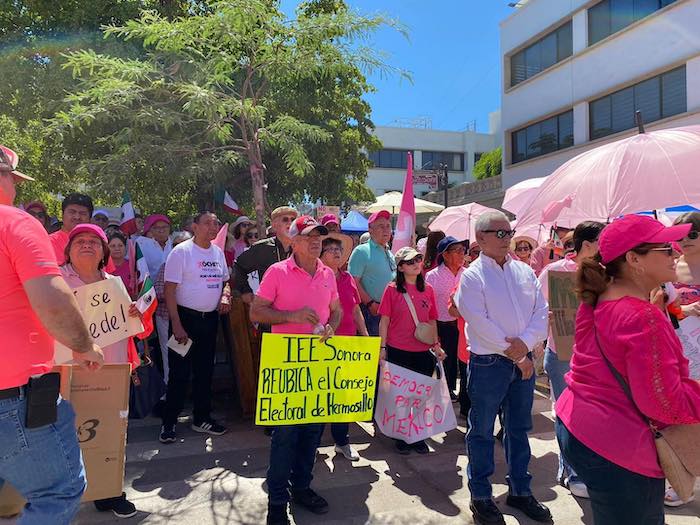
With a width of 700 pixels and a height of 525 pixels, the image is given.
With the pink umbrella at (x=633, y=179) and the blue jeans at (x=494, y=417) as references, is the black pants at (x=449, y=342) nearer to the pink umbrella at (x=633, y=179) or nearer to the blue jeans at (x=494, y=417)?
the pink umbrella at (x=633, y=179)

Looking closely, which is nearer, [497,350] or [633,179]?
[497,350]

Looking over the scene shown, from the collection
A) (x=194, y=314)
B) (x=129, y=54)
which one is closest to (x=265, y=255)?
(x=194, y=314)

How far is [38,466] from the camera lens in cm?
209

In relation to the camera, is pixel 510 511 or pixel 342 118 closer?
pixel 510 511

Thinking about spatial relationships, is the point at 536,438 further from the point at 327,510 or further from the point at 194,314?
the point at 194,314

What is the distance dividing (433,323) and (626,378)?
277 cm

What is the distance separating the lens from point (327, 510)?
11.8 ft

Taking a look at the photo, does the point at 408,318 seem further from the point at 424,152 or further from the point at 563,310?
the point at 424,152

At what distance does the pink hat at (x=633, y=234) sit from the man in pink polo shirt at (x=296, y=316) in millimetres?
1784

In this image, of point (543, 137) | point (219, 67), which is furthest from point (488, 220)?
Answer: point (543, 137)

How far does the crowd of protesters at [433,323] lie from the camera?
6.79 feet

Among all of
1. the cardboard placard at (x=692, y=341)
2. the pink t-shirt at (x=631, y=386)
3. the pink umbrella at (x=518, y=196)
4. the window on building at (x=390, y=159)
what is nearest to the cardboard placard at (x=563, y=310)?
the cardboard placard at (x=692, y=341)

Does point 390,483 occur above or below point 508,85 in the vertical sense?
below

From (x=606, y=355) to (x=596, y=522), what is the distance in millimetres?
707
